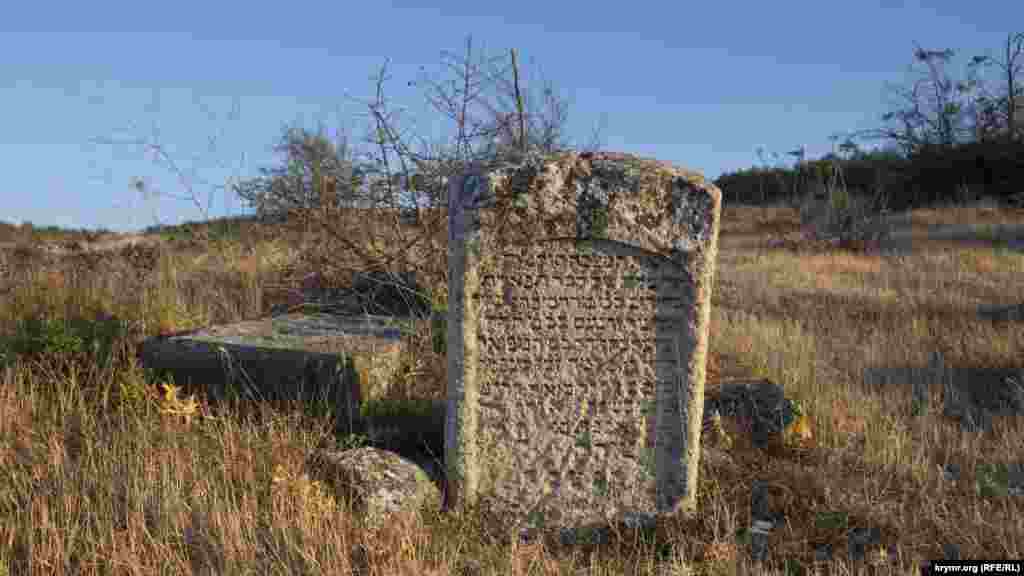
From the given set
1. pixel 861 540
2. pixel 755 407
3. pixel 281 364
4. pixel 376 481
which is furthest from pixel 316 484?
pixel 755 407

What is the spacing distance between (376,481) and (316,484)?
9.2 inches

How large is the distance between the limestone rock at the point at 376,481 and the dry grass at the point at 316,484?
0.09 meters

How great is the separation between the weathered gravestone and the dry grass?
212 millimetres

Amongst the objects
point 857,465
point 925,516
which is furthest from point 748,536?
point 857,465

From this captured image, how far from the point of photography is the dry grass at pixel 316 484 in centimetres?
274

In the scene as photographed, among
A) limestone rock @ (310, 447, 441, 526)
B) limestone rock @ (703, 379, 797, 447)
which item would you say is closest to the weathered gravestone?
limestone rock @ (310, 447, 441, 526)

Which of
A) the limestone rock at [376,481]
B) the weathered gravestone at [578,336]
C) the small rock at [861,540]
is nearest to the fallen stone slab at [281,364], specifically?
the limestone rock at [376,481]

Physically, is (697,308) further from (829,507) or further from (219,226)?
(219,226)

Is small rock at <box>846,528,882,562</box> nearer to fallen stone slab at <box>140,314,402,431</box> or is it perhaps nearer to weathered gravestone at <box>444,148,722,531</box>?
weathered gravestone at <box>444,148,722,531</box>

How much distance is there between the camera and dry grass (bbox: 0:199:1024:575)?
274 centimetres

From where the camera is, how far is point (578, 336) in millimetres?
3436

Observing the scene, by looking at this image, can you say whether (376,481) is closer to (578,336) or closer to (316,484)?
(316,484)

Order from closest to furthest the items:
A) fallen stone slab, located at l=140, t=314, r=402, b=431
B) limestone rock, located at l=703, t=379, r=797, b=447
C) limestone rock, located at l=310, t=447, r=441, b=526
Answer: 1. limestone rock, located at l=310, t=447, r=441, b=526
2. fallen stone slab, located at l=140, t=314, r=402, b=431
3. limestone rock, located at l=703, t=379, r=797, b=447

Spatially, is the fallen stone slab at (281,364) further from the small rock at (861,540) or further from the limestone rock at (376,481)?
the small rock at (861,540)
